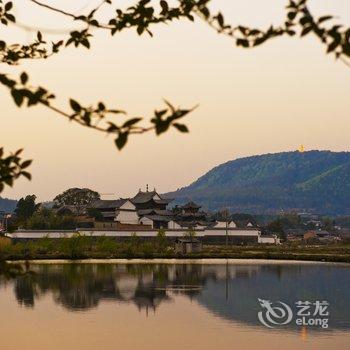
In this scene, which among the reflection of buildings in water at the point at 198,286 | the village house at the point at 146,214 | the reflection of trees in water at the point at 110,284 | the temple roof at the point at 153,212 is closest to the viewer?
the reflection of buildings in water at the point at 198,286

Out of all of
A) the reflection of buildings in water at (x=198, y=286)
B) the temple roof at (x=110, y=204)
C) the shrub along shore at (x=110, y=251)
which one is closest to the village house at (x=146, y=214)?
the temple roof at (x=110, y=204)

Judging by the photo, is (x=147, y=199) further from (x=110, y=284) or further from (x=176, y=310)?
(x=176, y=310)

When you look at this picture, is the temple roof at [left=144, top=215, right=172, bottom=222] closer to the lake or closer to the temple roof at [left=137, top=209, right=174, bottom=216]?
the temple roof at [left=137, top=209, right=174, bottom=216]

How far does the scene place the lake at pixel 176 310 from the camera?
63.5ft

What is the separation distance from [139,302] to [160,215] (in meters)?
47.8

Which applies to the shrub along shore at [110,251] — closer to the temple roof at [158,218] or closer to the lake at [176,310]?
the lake at [176,310]

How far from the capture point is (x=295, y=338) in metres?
19.6

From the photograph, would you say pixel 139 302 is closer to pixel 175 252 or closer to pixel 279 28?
pixel 279 28

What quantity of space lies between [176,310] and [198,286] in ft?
28.8

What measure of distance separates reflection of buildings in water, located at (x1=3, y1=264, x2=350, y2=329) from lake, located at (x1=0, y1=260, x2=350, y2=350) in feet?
0.14

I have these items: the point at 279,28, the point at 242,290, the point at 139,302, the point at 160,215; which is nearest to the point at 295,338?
the point at 139,302

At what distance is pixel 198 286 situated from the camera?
33.8 m

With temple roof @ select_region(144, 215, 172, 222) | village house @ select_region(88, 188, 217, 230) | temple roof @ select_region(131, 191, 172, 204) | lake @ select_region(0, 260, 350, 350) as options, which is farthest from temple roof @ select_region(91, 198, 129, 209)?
lake @ select_region(0, 260, 350, 350)

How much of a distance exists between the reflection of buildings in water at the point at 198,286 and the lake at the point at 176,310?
0.04 m
